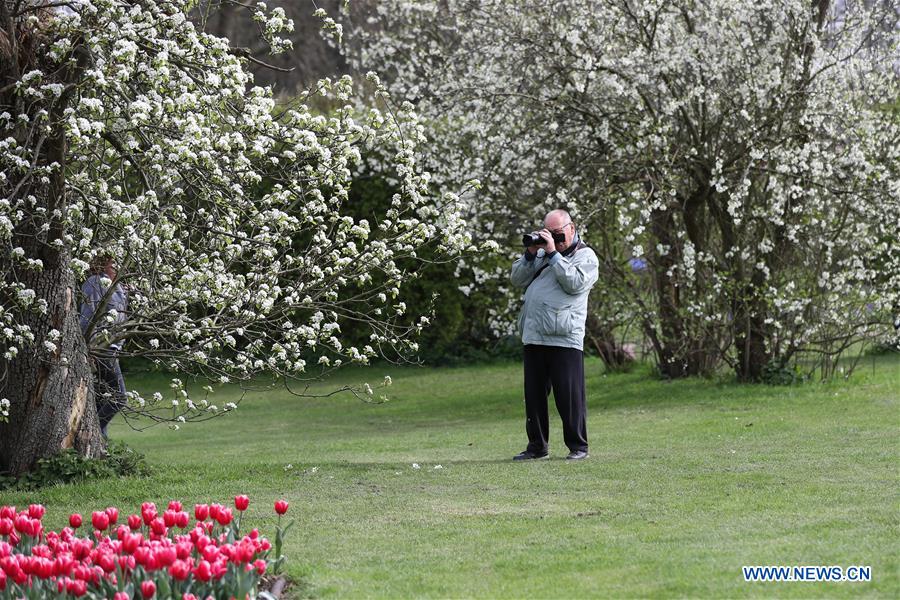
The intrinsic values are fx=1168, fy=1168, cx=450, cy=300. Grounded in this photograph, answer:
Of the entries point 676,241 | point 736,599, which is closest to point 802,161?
point 676,241

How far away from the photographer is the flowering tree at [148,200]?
764 centimetres

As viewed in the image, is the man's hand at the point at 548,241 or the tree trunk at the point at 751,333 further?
the tree trunk at the point at 751,333

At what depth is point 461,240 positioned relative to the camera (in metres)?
9.20

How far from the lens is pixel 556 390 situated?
9.30m

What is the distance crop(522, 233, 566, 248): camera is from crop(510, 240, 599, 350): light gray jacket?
15 cm

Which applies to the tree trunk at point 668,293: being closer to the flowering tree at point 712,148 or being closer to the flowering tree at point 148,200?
the flowering tree at point 712,148

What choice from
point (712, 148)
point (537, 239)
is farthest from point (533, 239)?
point (712, 148)

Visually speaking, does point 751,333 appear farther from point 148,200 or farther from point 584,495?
point 148,200

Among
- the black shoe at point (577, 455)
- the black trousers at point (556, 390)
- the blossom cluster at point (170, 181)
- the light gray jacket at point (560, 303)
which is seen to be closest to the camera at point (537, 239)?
the light gray jacket at point (560, 303)

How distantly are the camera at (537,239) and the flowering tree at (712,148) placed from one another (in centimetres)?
460

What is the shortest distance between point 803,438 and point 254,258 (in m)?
5.17

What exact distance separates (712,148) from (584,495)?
26.2ft

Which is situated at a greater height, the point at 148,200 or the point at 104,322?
the point at 148,200

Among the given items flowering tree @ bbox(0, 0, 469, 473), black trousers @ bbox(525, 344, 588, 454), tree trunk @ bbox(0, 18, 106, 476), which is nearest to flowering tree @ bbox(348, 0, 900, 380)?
black trousers @ bbox(525, 344, 588, 454)
